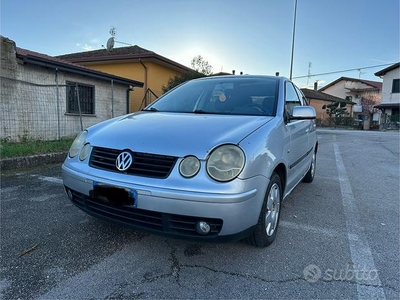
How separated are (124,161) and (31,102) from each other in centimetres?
692

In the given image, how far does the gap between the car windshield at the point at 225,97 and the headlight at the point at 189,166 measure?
3.40 feet

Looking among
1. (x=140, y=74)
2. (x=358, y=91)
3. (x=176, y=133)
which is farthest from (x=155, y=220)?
(x=358, y=91)

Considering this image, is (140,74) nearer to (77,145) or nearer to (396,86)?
(77,145)

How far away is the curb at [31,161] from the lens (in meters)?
4.91

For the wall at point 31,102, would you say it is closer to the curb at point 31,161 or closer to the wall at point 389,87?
the curb at point 31,161

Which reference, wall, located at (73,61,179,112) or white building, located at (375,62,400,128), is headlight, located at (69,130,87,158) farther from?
white building, located at (375,62,400,128)

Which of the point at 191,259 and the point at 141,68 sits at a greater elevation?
the point at 141,68

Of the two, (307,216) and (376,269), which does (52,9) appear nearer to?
(307,216)

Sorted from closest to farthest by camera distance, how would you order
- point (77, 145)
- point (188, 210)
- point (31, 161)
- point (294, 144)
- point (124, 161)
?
point (188, 210) < point (124, 161) < point (77, 145) < point (294, 144) < point (31, 161)

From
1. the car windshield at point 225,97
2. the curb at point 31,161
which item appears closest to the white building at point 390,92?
the car windshield at point 225,97

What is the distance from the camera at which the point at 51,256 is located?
217cm

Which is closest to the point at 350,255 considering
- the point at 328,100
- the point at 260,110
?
the point at 260,110

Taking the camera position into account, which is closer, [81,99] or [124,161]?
[124,161]
